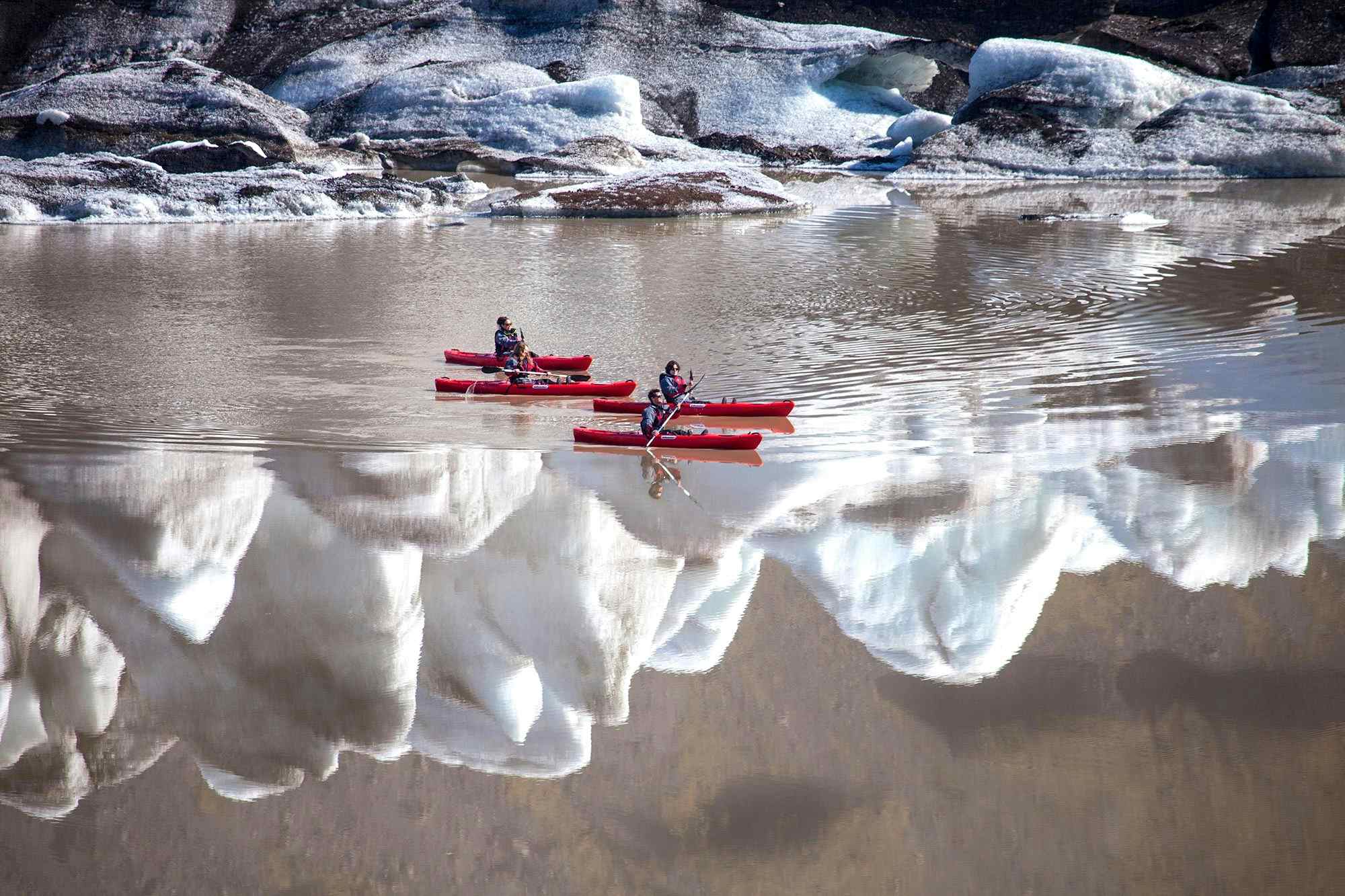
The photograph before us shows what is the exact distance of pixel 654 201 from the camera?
28219 millimetres

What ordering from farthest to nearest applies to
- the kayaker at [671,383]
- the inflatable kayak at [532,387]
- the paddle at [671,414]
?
the inflatable kayak at [532,387], the kayaker at [671,383], the paddle at [671,414]

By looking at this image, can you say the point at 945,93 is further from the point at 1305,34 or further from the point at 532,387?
the point at 532,387

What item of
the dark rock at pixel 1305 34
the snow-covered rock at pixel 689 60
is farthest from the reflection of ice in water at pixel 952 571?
the dark rock at pixel 1305 34

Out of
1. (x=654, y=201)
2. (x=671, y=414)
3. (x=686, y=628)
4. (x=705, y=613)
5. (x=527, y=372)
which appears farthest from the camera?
(x=654, y=201)

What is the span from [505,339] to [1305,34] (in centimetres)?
4635

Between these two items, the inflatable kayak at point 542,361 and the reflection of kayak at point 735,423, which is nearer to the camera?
the reflection of kayak at point 735,423

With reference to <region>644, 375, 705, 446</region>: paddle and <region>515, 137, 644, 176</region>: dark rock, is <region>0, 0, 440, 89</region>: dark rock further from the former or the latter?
<region>644, 375, 705, 446</region>: paddle

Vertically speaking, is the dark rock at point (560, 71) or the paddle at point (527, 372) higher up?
the dark rock at point (560, 71)

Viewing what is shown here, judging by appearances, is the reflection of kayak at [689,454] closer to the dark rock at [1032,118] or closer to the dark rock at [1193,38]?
the dark rock at [1032,118]

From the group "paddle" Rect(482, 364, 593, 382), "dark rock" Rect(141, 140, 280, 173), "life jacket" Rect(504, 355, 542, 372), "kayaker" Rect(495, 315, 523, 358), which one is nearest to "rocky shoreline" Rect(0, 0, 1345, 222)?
"dark rock" Rect(141, 140, 280, 173)

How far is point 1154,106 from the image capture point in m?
39.1

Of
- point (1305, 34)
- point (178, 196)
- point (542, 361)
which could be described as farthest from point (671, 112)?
point (542, 361)

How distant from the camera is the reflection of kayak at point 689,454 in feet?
31.6

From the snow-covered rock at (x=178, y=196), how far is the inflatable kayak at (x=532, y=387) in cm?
1785
